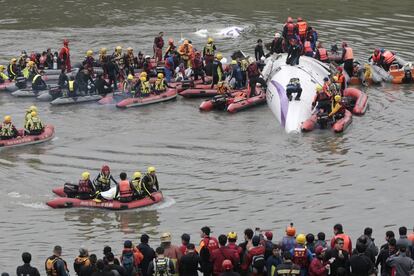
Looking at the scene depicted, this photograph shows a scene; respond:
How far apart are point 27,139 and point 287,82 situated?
10.3 meters

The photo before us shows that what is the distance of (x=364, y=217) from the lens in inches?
1064

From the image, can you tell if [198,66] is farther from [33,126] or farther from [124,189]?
[124,189]

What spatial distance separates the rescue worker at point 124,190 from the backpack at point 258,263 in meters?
8.58

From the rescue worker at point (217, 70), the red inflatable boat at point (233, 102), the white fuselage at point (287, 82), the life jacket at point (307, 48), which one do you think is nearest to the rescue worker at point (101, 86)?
the rescue worker at point (217, 70)

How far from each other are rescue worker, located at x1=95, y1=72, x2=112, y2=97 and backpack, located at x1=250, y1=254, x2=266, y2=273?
22361 mm

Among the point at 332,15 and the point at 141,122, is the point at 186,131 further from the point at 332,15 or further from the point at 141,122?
the point at 332,15

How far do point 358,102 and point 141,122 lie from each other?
327 inches

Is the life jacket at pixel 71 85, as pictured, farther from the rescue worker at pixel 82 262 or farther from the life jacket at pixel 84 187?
the rescue worker at pixel 82 262

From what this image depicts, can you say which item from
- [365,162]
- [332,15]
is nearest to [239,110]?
[365,162]

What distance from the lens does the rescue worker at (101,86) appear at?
41.4m

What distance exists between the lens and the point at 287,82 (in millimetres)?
38562

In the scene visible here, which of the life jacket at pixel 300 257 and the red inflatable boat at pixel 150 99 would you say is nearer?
the life jacket at pixel 300 257

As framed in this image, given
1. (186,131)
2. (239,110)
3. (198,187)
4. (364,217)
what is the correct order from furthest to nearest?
(239,110) → (186,131) → (198,187) → (364,217)

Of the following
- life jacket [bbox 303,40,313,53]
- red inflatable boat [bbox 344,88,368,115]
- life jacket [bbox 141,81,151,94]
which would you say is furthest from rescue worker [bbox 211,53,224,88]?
red inflatable boat [bbox 344,88,368,115]
